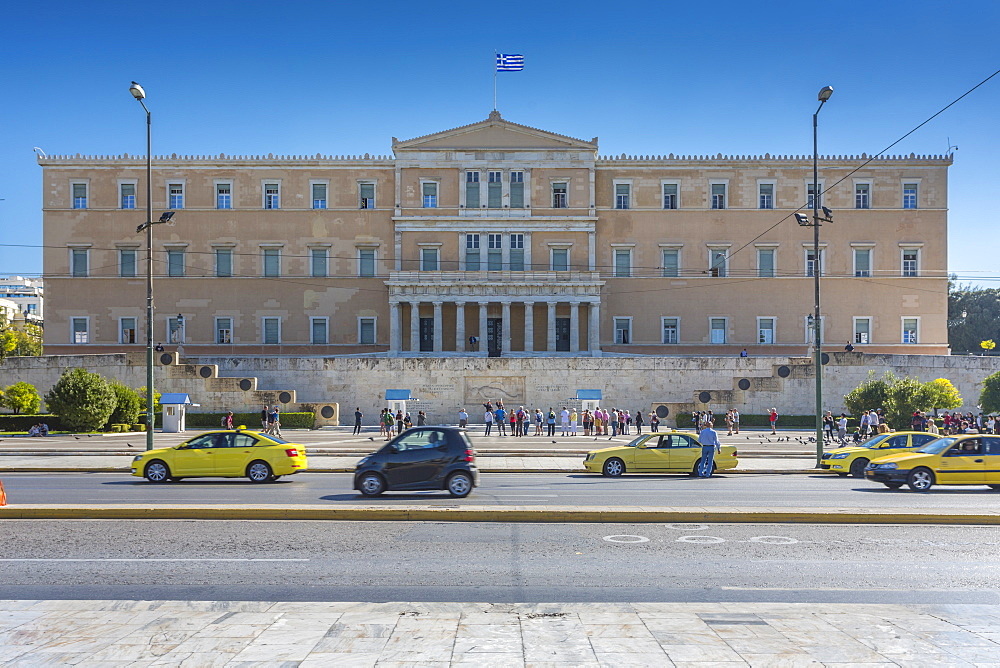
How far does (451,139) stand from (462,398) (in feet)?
66.8

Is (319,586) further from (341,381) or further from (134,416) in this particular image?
(341,381)

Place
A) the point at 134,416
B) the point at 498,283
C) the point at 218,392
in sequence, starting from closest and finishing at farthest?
the point at 134,416 < the point at 218,392 < the point at 498,283

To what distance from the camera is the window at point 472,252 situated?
57750 mm

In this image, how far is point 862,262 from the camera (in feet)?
190

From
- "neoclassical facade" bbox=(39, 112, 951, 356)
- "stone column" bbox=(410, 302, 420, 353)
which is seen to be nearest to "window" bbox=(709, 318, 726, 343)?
"neoclassical facade" bbox=(39, 112, 951, 356)

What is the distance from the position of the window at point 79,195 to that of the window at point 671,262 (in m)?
40.8

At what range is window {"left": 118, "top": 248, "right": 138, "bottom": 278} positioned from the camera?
57.7 metres

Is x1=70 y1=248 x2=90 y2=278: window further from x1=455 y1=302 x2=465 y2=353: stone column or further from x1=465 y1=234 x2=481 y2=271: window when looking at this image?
x1=465 y1=234 x2=481 y2=271: window

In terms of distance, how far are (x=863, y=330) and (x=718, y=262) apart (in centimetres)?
1112

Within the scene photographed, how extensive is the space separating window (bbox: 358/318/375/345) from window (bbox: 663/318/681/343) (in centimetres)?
2042

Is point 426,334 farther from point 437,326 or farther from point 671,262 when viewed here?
point 671,262

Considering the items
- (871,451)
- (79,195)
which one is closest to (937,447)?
(871,451)

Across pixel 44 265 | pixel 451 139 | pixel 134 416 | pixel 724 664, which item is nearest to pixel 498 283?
pixel 451 139

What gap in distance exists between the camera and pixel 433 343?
186ft
